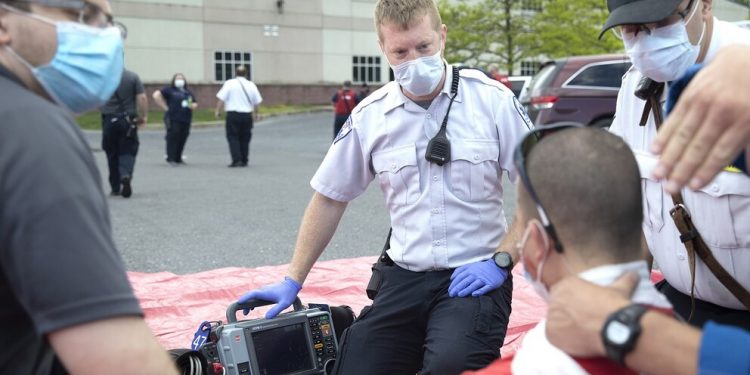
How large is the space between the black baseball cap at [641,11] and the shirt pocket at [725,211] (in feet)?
1.76

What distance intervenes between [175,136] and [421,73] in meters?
11.9

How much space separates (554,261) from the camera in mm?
1692

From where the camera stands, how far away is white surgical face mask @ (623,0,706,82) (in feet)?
8.71

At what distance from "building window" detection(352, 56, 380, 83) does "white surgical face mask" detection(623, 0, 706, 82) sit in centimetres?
3527

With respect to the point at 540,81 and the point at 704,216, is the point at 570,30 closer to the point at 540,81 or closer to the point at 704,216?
the point at 540,81

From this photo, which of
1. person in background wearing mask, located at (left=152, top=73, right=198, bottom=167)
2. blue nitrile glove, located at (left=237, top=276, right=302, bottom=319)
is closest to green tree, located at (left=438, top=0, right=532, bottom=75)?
person in background wearing mask, located at (left=152, top=73, right=198, bottom=167)

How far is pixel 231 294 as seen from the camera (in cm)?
522

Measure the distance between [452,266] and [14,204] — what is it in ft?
6.62

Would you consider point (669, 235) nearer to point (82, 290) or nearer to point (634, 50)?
point (634, 50)

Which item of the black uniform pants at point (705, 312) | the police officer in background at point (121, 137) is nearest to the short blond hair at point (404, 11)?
the black uniform pants at point (705, 312)

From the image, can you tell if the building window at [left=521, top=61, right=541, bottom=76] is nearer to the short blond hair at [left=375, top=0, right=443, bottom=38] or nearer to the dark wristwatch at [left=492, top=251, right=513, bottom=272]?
the short blond hair at [left=375, top=0, right=443, bottom=38]

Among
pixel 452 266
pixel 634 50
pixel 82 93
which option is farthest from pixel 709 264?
pixel 82 93

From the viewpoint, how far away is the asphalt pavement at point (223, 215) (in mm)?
6766

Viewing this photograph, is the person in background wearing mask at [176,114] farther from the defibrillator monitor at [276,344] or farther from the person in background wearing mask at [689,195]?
the person in background wearing mask at [689,195]
